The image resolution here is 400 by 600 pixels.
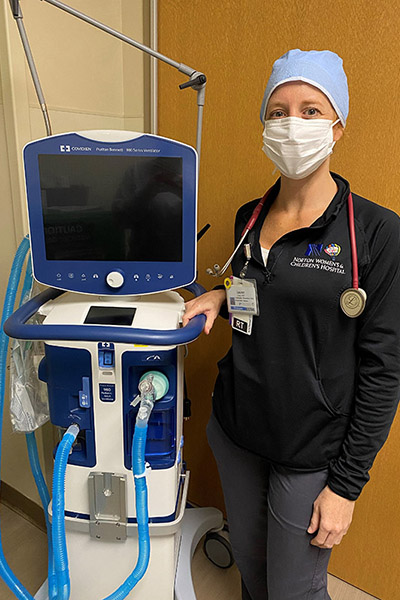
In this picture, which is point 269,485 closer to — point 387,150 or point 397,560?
point 397,560

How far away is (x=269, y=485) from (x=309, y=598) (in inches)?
10.8

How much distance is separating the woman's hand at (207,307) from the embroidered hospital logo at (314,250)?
27 cm

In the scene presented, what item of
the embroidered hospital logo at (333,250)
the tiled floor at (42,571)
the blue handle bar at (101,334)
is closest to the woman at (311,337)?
the embroidered hospital logo at (333,250)

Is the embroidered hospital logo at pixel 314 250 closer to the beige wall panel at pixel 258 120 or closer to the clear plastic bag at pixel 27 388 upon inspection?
the beige wall panel at pixel 258 120

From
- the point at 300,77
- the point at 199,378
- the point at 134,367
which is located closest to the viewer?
the point at 300,77

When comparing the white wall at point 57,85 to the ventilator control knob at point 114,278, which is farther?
the white wall at point 57,85

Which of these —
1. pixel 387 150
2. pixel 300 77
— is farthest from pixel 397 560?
pixel 300 77

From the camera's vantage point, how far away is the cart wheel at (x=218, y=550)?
67.7 inches

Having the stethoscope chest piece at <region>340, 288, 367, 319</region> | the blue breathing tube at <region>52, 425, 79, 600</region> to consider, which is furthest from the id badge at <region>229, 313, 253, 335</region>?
the blue breathing tube at <region>52, 425, 79, 600</region>

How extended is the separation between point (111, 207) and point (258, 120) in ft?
2.23

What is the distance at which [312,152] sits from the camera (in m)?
1.00

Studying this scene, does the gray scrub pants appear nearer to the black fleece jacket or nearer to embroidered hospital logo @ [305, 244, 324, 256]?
the black fleece jacket

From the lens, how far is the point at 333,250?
39.4 inches

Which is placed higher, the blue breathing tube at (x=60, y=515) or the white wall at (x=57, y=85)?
the white wall at (x=57, y=85)
